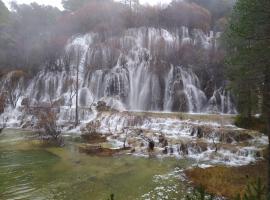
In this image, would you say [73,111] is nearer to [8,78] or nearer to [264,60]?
[8,78]

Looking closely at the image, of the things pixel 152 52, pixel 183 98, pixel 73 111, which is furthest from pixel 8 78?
pixel 183 98

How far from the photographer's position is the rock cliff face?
147 feet

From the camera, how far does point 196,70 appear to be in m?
48.2

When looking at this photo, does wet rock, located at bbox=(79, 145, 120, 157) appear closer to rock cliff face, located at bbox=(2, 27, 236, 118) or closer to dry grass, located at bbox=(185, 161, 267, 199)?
dry grass, located at bbox=(185, 161, 267, 199)

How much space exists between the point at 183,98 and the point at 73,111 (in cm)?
1441

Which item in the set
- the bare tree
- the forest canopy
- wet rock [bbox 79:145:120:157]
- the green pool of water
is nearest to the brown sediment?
wet rock [bbox 79:145:120:157]

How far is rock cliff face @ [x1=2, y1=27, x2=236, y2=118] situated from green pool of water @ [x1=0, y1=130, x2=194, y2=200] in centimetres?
1849

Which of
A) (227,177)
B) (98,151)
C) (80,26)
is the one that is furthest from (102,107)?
(80,26)

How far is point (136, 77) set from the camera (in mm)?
47719

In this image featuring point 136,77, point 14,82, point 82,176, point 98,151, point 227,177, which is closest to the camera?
point 227,177

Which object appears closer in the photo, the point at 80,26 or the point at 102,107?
the point at 102,107

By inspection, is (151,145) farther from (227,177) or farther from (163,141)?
(227,177)

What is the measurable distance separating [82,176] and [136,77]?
31186mm

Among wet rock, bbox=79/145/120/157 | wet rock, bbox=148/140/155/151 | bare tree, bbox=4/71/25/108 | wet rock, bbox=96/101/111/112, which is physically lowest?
wet rock, bbox=79/145/120/157
